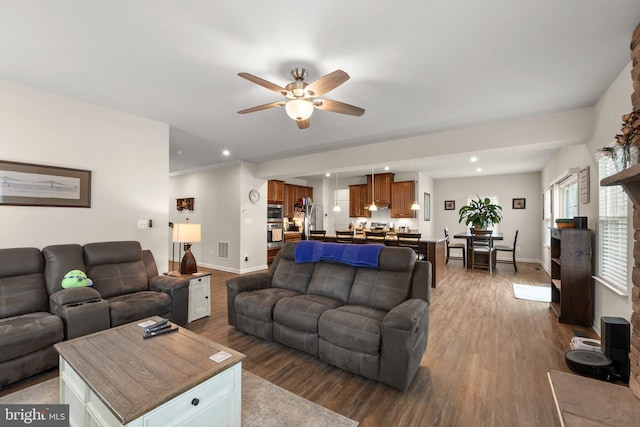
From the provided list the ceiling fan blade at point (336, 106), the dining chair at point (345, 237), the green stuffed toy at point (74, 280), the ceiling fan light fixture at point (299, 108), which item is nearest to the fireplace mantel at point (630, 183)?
the ceiling fan blade at point (336, 106)

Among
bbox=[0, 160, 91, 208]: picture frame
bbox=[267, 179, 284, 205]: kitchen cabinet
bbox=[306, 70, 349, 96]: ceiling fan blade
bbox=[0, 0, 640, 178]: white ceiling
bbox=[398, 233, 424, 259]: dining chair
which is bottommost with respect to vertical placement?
bbox=[398, 233, 424, 259]: dining chair

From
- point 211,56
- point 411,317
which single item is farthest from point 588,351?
point 211,56

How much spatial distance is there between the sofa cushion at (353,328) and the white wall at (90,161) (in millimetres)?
2845

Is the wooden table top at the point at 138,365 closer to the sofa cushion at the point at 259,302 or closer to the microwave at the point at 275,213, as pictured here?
the sofa cushion at the point at 259,302

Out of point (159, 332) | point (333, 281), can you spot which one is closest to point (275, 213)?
point (333, 281)

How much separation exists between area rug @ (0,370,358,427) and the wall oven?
5.19 m

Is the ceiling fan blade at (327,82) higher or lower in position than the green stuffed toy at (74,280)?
higher

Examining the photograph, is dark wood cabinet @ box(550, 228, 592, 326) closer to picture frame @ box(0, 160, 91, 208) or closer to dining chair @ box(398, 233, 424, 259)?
dining chair @ box(398, 233, 424, 259)

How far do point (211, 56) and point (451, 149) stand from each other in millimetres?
3476

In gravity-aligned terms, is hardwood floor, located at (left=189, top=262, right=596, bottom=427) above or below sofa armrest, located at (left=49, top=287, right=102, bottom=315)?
below

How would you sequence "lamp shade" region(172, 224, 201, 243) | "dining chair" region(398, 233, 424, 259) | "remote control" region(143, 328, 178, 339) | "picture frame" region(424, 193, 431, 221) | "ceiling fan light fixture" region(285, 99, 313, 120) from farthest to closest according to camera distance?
"picture frame" region(424, 193, 431, 221) → "dining chair" region(398, 233, 424, 259) → "lamp shade" region(172, 224, 201, 243) → "ceiling fan light fixture" region(285, 99, 313, 120) → "remote control" region(143, 328, 178, 339)

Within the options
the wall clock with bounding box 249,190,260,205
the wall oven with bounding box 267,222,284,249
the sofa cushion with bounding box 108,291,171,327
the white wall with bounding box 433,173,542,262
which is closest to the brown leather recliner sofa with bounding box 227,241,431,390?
the sofa cushion with bounding box 108,291,171,327

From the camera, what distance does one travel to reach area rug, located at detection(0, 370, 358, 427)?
1810 millimetres

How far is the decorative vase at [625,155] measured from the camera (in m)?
1.63
